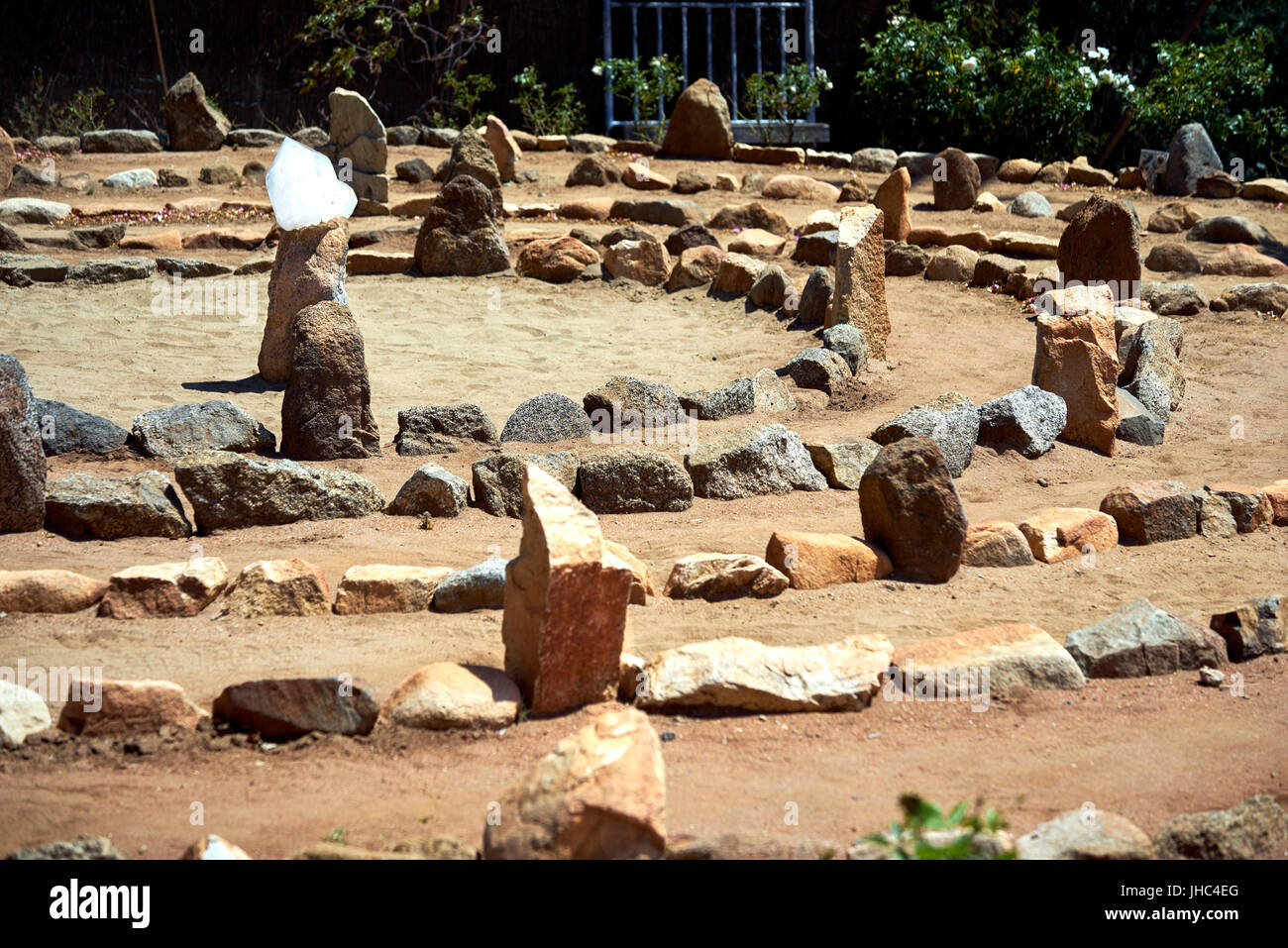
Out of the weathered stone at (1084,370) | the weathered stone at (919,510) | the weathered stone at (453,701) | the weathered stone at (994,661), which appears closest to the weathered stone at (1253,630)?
the weathered stone at (994,661)

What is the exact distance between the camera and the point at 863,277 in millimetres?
8211

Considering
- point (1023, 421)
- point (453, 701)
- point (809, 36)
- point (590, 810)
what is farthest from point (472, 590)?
point (809, 36)

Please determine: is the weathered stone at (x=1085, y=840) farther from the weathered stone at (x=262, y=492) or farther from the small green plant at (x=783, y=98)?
the small green plant at (x=783, y=98)

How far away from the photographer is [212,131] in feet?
45.2

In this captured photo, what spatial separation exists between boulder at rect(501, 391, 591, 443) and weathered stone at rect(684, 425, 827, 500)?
0.80 m

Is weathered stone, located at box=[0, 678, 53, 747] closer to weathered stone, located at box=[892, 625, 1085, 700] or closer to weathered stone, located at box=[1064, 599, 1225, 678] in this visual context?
weathered stone, located at box=[892, 625, 1085, 700]

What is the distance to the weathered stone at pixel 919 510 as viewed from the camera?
469cm

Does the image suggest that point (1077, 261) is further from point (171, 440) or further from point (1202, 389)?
point (171, 440)

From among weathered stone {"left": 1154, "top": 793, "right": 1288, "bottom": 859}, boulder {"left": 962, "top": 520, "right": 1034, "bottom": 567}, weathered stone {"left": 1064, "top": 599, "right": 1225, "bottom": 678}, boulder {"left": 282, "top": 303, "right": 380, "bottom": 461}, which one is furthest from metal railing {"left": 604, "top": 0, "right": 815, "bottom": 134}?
weathered stone {"left": 1154, "top": 793, "right": 1288, "bottom": 859}

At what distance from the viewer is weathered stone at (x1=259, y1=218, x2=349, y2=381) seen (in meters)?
7.19

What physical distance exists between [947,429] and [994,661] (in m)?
2.46

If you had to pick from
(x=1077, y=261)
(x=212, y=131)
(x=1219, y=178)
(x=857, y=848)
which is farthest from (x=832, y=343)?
(x=212, y=131)

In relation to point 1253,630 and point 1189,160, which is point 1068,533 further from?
point 1189,160

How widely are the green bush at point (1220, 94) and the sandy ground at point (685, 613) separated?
698 cm
